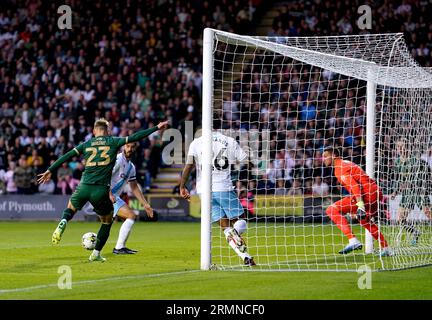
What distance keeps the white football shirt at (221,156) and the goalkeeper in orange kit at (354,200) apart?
7.26 feet

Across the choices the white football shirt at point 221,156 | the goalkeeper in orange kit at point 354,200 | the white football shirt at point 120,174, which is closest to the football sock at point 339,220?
the goalkeeper in orange kit at point 354,200

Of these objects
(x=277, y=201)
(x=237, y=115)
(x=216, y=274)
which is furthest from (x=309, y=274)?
(x=237, y=115)

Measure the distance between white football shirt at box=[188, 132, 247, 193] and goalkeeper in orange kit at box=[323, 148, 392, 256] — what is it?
7.26 ft

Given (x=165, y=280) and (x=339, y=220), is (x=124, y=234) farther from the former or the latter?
(x=165, y=280)

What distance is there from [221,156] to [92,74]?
19411 mm

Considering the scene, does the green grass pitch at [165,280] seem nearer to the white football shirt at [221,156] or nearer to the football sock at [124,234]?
the football sock at [124,234]

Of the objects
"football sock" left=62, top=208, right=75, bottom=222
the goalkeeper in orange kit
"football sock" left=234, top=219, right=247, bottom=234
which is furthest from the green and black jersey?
the goalkeeper in orange kit

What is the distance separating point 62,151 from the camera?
96.6ft

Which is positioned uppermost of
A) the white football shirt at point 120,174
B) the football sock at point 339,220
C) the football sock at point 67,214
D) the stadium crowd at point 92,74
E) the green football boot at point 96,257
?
the stadium crowd at point 92,74

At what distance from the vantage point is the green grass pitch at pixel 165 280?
33.6ft

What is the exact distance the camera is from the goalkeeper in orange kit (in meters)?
15.0
